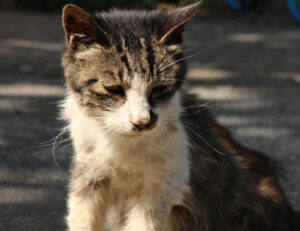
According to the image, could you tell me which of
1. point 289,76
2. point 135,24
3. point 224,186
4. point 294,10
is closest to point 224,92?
point 289,76

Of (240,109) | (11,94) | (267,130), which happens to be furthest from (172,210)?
(11,94)

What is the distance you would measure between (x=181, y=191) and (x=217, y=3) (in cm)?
806

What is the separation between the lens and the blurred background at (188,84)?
371 centimetres

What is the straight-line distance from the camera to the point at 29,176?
12.7ft

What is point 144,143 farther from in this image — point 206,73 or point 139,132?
point 206,73

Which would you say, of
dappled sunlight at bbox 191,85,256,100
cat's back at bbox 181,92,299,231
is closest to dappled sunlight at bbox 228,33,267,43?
dappled sunlight at bbox 191,85,256,100

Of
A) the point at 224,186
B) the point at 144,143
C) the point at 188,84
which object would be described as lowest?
the point at 188,84

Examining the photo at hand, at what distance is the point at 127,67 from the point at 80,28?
0.31 meters

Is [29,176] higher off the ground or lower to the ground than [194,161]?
lower

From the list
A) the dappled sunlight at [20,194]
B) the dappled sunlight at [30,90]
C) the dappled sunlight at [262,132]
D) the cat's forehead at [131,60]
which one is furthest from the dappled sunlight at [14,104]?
the cat's forehead at [131,60]

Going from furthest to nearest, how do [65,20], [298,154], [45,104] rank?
[45,104] < [298,154] < [65,20]

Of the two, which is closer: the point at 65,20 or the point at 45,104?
the point at 65,20

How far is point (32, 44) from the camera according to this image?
7.35 m

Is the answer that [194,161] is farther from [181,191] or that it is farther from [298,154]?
[298,154]
